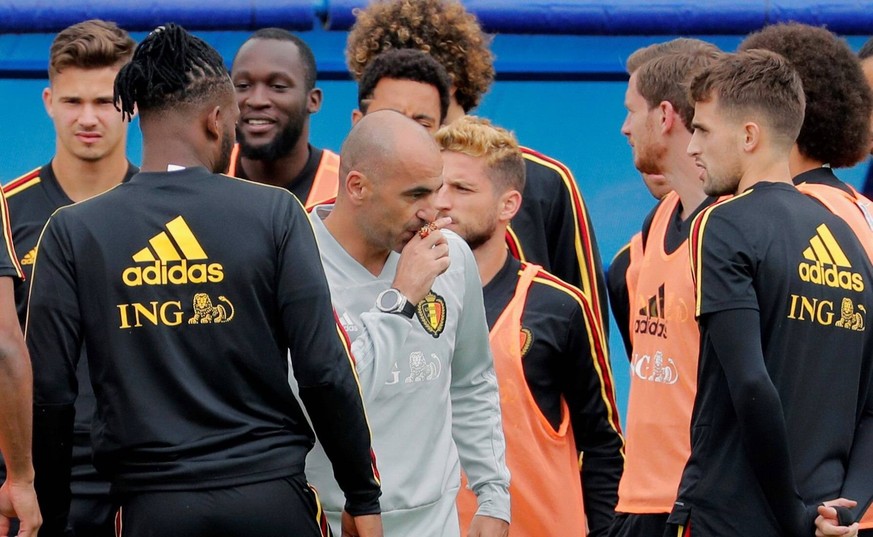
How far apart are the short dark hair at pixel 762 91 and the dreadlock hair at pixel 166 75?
121 cm

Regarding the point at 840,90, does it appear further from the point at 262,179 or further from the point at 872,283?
the point at 262,179

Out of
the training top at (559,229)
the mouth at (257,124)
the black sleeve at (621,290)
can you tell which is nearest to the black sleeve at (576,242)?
the training top at (559,229)

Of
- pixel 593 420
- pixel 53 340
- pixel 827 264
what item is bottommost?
pixel 593 420

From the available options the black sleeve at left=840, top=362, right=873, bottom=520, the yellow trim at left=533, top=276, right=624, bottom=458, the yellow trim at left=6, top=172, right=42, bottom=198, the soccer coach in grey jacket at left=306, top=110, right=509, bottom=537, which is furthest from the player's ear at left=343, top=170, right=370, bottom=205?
the yellow trim at left=6, top=172, right=42, bottom=198

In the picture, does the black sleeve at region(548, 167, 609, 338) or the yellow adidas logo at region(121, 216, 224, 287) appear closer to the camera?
the yellow adidas logo at region(121, 216, 224, 287)

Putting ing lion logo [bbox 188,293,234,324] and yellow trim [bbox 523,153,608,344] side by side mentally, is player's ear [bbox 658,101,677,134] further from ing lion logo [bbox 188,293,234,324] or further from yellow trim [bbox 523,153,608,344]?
ing lion logo [bbox 188,293,234,324]

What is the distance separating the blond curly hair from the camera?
16.5 ft

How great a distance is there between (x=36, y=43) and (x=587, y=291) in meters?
2.83

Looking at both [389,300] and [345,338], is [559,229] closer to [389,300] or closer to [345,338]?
[389,300]

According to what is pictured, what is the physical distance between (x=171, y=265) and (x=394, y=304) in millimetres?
545

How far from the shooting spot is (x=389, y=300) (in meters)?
3.12

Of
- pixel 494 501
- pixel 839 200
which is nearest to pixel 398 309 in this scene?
pixel 494 501

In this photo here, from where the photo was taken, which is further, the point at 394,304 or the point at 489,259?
the point at 489,259

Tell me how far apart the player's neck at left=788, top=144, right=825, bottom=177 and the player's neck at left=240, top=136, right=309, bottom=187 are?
5.60ft
